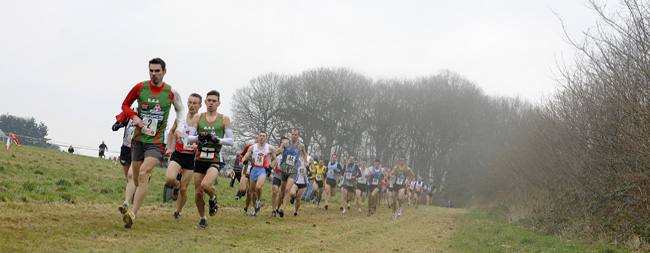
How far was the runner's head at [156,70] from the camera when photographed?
23.8ft

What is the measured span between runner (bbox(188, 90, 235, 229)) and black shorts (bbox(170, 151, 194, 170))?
4.0 inches

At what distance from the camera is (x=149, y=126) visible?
7301 millimetres

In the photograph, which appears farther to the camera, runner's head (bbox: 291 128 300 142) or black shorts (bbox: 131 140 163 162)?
runner's head (bbox: 291 128 300 142)

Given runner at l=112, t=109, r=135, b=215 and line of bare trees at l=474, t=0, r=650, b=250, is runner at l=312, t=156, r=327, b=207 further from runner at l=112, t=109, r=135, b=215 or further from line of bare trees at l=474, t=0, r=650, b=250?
runner at l=112, t=109, r=135, b=215

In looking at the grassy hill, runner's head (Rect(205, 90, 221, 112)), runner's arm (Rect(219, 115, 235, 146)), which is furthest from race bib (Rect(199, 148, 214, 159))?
the grassy hill

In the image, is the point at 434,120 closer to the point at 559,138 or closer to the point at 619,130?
the point at 559,138

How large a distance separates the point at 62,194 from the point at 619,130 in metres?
11.5

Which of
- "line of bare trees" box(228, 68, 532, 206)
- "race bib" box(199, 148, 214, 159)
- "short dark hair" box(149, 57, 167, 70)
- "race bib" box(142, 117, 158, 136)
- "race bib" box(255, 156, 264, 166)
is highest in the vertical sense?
"line of bare trees" box(228, 68, 532, 206)

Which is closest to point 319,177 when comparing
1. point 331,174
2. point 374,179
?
point 331,174

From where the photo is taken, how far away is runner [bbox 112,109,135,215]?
743 cm

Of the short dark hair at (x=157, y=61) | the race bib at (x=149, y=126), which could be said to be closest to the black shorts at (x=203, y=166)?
the race bib at (x=149, y=126)

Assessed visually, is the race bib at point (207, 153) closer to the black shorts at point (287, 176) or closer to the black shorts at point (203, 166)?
the black shorts at point (203, 166)

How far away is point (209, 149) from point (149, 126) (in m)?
1.14

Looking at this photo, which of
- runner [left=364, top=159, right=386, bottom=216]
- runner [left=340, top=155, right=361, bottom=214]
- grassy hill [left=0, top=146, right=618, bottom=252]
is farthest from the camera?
runner [left=364, top=159, right=386, bottom=216]
